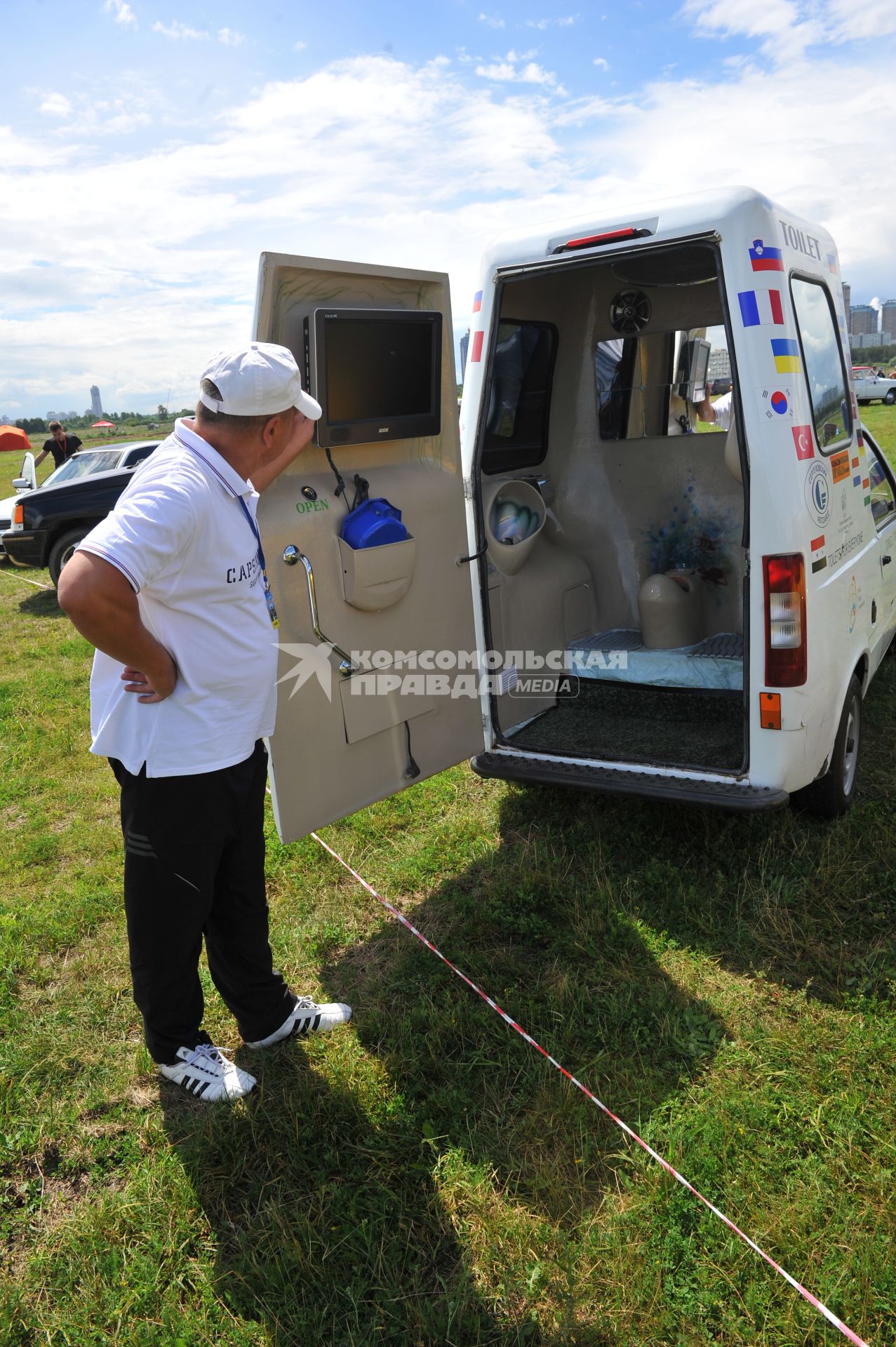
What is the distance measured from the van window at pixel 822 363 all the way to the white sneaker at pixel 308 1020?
9.12 feet

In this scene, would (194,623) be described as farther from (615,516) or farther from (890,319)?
(890,319)

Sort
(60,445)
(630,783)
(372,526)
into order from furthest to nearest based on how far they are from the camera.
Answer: (60,445) → (630,783) → (372,526)

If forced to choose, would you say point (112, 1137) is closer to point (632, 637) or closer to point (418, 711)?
point (418, 711)

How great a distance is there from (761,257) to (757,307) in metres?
0.18

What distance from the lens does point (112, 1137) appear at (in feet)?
8.99

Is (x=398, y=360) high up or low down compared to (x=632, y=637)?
up

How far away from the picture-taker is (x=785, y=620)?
332 cm

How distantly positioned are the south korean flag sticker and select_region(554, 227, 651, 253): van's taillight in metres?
0.77

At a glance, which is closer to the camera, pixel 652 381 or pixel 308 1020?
pixel 308 1020

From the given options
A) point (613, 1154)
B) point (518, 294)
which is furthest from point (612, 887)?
point (518, 294)

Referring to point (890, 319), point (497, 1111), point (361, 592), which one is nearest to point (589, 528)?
point (361, 592)

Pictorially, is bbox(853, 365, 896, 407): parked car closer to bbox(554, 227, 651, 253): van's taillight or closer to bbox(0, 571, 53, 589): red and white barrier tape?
bbox(0, 571, 53, 589): red and white barrier tape

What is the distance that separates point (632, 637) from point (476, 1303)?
367 cm

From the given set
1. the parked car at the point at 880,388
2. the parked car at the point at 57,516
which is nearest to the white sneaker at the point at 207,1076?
the parked car at the point at 57,516
